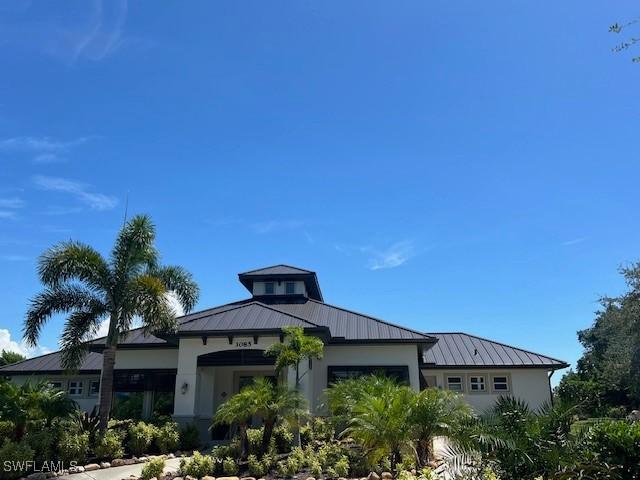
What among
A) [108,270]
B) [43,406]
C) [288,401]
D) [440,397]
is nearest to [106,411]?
[43,406]

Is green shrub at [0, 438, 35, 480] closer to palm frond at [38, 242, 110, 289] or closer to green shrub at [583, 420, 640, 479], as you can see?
palm frond at [38, 242, 110, 289]

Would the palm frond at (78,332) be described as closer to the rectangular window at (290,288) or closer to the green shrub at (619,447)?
the rectangular window at (290,288)

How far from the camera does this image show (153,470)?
13.7 metres

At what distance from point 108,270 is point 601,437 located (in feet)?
52.5

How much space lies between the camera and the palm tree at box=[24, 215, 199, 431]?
1798 cm

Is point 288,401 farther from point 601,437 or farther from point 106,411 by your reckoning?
point 601,437

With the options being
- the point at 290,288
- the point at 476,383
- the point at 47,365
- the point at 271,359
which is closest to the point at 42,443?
the point at 271,359

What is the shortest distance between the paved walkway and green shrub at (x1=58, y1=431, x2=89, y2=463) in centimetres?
84

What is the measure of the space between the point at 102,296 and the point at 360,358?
11.1 meters

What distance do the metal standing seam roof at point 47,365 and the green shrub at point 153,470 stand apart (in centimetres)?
1467

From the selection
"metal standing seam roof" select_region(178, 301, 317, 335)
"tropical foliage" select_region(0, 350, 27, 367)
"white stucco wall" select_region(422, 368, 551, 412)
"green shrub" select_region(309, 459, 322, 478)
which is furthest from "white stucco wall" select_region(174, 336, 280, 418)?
"tropical foliage" select_region(0, 350, 27, 367)

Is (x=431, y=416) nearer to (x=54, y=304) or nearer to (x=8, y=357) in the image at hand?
(x=54, y=304)

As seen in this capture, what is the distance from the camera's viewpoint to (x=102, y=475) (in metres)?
14.4

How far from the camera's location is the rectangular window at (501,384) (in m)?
27.4
